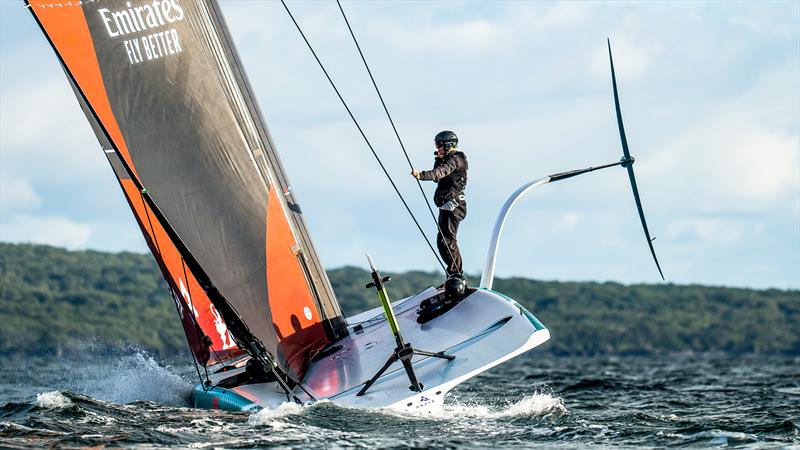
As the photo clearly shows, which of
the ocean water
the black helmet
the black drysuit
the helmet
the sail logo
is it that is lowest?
the ocean water

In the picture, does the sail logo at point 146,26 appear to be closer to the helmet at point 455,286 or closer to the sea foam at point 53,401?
the sea foam at point 53,401

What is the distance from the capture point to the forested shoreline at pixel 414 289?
53.8 metres

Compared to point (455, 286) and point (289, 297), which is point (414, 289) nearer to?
point (289, 297)

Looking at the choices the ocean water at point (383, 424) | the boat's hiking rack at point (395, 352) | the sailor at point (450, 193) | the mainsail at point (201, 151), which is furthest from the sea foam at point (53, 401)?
the sailor at point (450, 193)

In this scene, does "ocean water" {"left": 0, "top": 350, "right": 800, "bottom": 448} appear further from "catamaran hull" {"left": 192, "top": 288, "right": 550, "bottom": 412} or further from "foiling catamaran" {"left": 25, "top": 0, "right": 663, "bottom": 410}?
"foiling catamaran" {"left": 25, "top": 0, "right": 663, "bottom": 410}

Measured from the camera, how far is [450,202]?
13656mm

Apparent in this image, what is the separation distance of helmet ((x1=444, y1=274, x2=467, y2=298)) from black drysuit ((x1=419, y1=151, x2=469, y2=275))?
323 millimetres

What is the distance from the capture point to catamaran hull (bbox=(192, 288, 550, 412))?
11938 millimetres

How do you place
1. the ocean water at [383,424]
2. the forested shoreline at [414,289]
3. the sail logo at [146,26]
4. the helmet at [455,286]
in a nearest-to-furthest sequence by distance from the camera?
the ocean water at [383,424] < the sail logo at [146,26] < the helmet at [455,286] < the forested shoreline at [414,289]

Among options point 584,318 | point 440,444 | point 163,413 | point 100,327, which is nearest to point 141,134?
point 163,413

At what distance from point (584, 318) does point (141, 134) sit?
56846 millimetres

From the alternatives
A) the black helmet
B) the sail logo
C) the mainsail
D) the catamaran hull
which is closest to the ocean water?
the catamaran hull

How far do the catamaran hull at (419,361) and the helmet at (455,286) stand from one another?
133 mm

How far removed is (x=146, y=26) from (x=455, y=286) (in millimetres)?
4014
